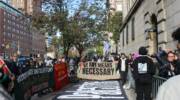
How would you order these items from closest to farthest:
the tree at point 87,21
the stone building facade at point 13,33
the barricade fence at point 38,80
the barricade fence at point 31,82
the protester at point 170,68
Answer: the protester at point 170,68
the barricade fence at point 31,82
the barricade fence at point 38,80
the tree at point 87,21
the stone building facade at point 13,33

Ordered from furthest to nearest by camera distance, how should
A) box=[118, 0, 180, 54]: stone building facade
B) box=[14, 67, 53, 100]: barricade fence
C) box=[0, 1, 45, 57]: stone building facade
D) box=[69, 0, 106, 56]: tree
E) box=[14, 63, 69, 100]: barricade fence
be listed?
box=[0, 1, 45, 57]: stone building facade → box=[69, 0, 106, 56]: tree → box=[118, 0, 180, 54]: stone building facade → box=[14, 63, 69, 100]: barricade fence → box=[14, 67, 53, 100]: barricade fence

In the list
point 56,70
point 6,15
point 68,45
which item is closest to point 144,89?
point 56,70

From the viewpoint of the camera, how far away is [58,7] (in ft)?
127

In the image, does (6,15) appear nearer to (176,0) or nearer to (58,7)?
(58,7)

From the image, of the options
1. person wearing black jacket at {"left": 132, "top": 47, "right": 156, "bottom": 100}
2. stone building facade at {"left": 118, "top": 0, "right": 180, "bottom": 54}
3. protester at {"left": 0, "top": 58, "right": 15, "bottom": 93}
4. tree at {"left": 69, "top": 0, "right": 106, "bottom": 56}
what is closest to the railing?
person wearing black jacket at {"left": 132, "top": 47, "right": 156, "bottom": 100}

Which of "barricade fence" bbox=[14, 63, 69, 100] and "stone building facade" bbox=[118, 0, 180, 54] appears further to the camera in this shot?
"stone building facade" bbox=[118, 0, 180, 54]

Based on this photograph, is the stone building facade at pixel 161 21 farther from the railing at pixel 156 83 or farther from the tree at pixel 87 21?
the tree at pixel 87 21

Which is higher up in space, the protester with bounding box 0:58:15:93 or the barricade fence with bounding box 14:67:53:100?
the protester with bounding box 0:58:15:93

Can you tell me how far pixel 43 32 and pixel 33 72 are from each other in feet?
70.2

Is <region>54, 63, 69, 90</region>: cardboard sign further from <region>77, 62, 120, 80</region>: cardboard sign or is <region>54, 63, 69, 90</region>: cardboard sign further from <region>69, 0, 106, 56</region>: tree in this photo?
<region>69, 0, 106, 56</region>: tree

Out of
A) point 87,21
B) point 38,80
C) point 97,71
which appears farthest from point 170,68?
point 87,21

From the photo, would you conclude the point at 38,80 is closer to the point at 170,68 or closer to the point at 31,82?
the point at 31,82

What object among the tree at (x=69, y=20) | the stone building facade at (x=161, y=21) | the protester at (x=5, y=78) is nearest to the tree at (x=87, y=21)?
the tree at (x=69, y=20)

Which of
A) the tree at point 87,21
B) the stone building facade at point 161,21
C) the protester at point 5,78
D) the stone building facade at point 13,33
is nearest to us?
the protester at point 5,78
